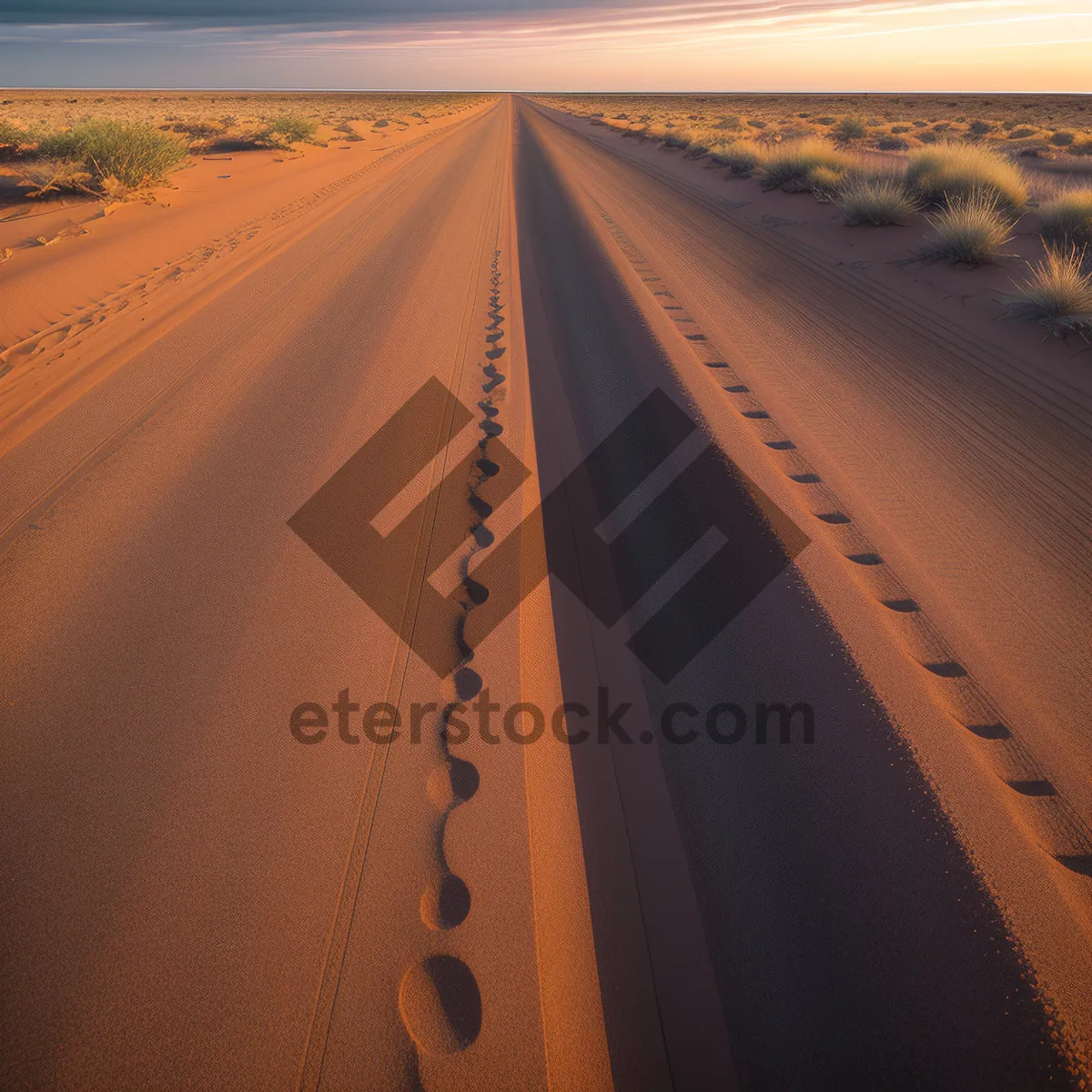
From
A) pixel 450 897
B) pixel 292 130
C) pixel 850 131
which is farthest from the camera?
pixel 850 131

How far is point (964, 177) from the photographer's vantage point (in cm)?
1014

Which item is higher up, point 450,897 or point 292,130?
point 292,130

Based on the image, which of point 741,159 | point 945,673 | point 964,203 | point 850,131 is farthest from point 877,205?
point 850,131

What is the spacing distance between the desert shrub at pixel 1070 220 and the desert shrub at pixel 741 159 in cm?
922

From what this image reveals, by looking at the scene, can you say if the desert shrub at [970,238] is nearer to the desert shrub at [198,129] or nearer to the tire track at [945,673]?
the tire track at [945,673]

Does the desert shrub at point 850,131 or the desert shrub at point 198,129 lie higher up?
the desert shrub at point 198,129

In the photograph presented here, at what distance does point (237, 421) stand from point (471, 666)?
3366 mm

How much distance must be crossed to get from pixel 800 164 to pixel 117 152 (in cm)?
1359

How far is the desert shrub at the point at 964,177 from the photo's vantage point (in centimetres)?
964

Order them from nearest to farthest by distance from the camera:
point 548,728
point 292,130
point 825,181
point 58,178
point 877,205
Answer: point 548,728 → point 877,205 → point 58,178 → point 825,181 → point 292,130

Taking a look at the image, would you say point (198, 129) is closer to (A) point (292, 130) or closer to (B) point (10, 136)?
(A) point (292, 130)

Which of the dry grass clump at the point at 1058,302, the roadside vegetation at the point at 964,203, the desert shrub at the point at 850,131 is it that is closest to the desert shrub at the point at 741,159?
the roadside vegetation at the point at 964,203

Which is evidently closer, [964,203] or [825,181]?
[964,203]

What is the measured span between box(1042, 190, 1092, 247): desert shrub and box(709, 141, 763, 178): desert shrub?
9.22 m
